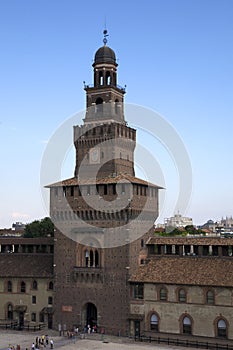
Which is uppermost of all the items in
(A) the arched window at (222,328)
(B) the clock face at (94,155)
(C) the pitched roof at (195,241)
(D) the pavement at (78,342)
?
(B) the clock face at (94,155)

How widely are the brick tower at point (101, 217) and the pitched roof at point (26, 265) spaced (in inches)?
124

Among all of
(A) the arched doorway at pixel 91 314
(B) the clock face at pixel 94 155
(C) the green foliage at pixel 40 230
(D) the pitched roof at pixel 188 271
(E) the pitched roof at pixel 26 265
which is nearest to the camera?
(D) the pitched roof at pixel 188 271

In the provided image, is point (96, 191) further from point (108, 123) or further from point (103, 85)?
point (103, 85)

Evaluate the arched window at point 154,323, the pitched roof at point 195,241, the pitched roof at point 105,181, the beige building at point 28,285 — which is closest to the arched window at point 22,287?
the beige building at point 28,285

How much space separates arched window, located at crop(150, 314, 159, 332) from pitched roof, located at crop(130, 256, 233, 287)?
3.95m

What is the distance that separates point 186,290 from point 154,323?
5.44 metres

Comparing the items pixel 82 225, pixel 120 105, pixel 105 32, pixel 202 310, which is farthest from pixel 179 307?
pixel 105 32

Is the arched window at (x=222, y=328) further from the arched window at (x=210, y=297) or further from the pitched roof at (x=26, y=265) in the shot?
the pitched roof at (x=26, y=265)

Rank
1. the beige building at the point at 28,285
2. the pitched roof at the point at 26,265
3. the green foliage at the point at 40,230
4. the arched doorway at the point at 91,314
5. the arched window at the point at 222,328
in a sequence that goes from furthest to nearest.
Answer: the green foliage at the point at 40,230, the pitched roof at the point at 26,265, the beige building at the point at 28,285, the arched doorway at the point at 91,314, the arched window at the point at 222,328

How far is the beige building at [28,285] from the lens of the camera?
2436 inches

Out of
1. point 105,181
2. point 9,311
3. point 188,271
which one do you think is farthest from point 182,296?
point 9,311

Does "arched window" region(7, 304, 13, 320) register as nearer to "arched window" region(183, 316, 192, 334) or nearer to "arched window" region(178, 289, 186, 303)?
"arched window" region(178, 289, 186, 303)

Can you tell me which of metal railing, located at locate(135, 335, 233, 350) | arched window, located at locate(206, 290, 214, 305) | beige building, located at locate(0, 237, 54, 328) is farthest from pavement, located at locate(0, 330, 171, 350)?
arched window, located at locate(206, 290, 214, 305)

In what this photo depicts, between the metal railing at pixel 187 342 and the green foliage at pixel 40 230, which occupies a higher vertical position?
the green foliage at pixel 40 230
